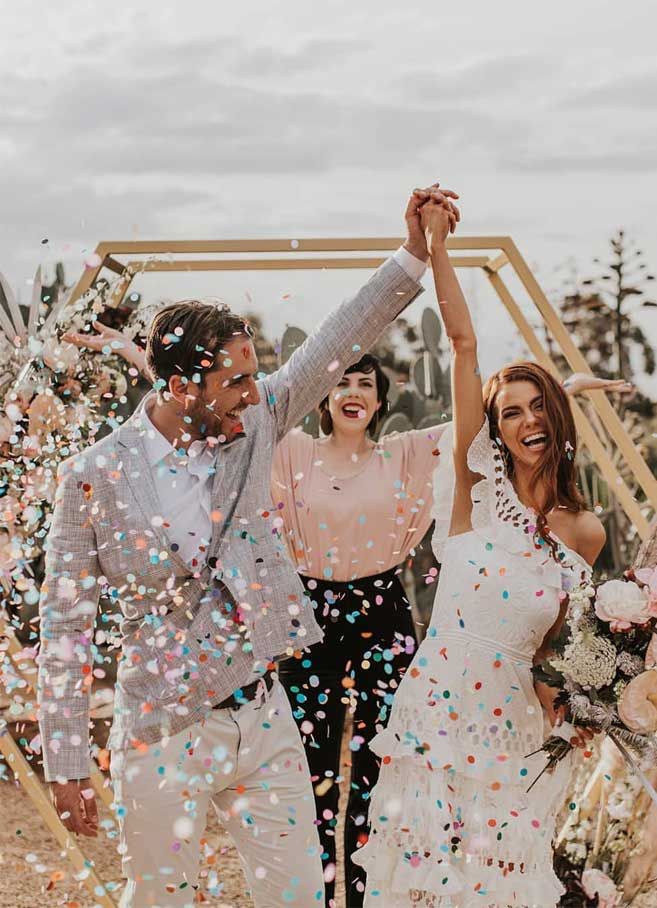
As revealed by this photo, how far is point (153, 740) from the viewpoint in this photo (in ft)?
8.23

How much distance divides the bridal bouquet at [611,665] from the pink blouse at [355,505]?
27.8 inches

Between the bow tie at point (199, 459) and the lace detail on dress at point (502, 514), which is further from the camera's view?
the lace detail on dress at point (502, 514)

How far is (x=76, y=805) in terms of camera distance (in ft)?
8.14

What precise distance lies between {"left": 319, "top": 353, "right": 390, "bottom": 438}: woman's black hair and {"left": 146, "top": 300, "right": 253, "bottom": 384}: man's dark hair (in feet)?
2.96

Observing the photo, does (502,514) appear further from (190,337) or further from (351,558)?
(190,337)

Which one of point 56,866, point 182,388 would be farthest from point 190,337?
point 56,866

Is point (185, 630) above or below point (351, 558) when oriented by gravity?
below

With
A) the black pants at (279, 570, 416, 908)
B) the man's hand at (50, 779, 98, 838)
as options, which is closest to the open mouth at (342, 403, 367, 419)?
the black pants at (279, 570, 416, 908)

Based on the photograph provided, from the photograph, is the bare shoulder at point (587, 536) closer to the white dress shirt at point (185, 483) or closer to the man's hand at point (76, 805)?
the white dress shirt at point (185, 483)

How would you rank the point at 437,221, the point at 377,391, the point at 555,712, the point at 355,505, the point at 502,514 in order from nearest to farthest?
the point at 437,221, the point at 555,712, the point at 502,514, the point at 355,505, the point at 377,391

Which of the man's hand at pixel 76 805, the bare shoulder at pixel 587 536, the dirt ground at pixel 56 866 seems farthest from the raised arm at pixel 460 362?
the dirt ground at pixel 56 866

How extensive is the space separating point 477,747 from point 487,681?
153 millimetres

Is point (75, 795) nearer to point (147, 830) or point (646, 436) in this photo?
point (147, 830)

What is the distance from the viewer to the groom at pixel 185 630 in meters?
2.49
